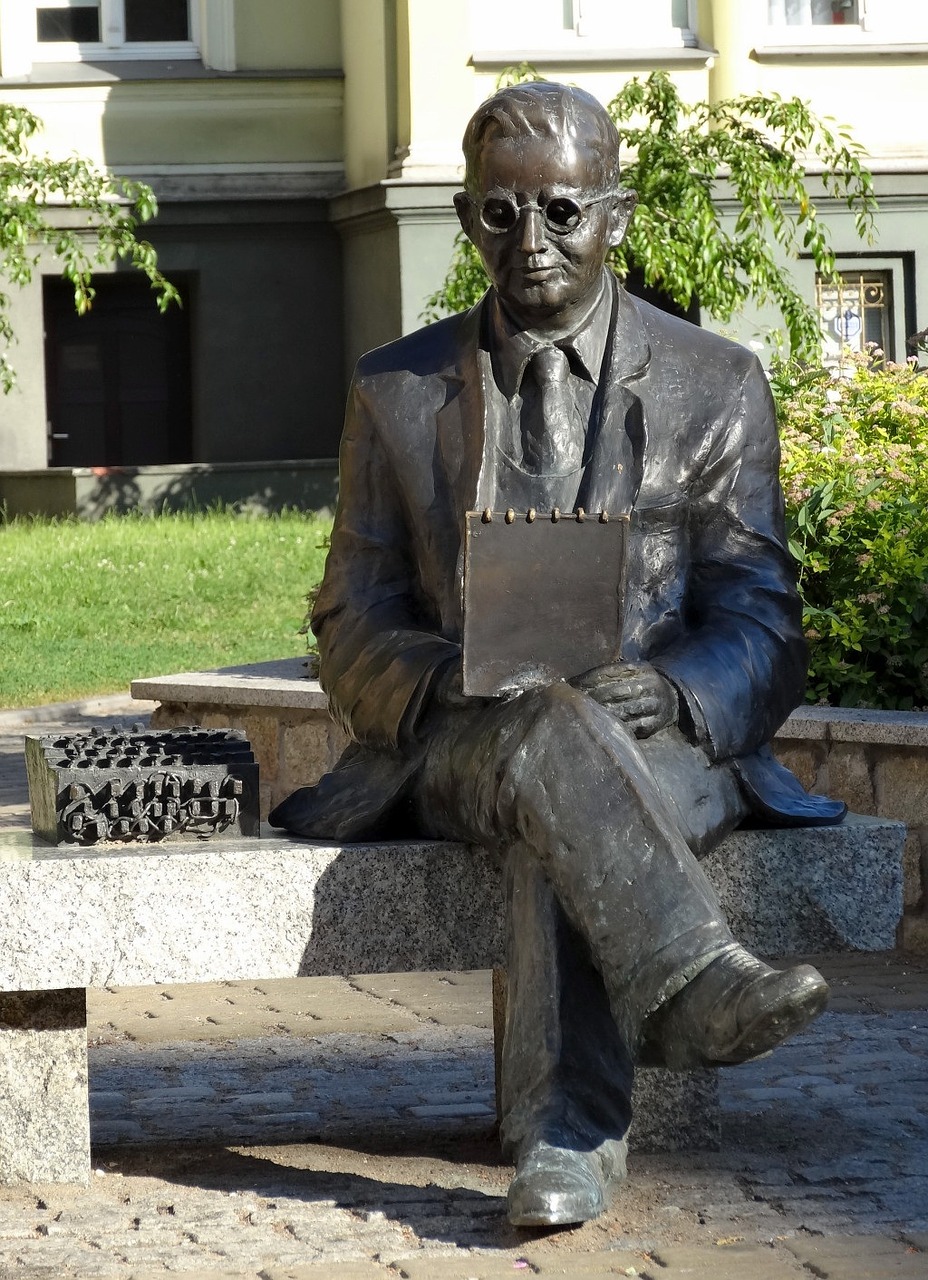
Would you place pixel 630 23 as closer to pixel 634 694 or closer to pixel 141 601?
pixel 141 601

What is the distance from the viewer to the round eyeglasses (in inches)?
172

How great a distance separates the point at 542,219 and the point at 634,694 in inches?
37.5

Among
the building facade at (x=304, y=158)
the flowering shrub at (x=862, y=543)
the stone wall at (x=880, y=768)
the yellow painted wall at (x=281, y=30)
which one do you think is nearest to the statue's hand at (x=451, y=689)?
the stone wall at (x=880, y=768)

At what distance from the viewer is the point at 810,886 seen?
453 cm

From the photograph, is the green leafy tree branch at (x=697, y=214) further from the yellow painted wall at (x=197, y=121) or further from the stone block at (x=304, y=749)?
the yellow painted wall at (x=197, y=121)

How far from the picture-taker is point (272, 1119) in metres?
4.91

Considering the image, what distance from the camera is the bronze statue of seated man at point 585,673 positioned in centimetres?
389

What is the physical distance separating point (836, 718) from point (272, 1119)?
2.43 m

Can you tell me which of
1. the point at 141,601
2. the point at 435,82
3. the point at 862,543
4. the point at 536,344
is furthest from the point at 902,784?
the point at 435,82

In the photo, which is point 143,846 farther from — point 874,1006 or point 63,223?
point 63,223

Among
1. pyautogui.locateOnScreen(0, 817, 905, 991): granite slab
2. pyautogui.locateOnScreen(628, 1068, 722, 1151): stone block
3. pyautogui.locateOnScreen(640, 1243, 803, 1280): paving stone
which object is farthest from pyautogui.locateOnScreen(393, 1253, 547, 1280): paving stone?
pyautogui.locateOnScreen(628, 1068, 722, 1151): stone block

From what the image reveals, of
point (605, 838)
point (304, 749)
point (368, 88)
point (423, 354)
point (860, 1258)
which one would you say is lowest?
point (860, 1258)

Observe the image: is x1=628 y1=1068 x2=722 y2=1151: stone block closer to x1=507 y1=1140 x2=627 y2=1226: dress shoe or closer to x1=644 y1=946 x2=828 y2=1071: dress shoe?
x1=507 y1=1140 x2=627 y2=1226: dress shoe

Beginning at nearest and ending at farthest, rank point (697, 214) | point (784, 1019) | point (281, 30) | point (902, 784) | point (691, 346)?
point (784, 1019), point (691, 346), point (902, 784), point (697, 214), point (281, 30)
